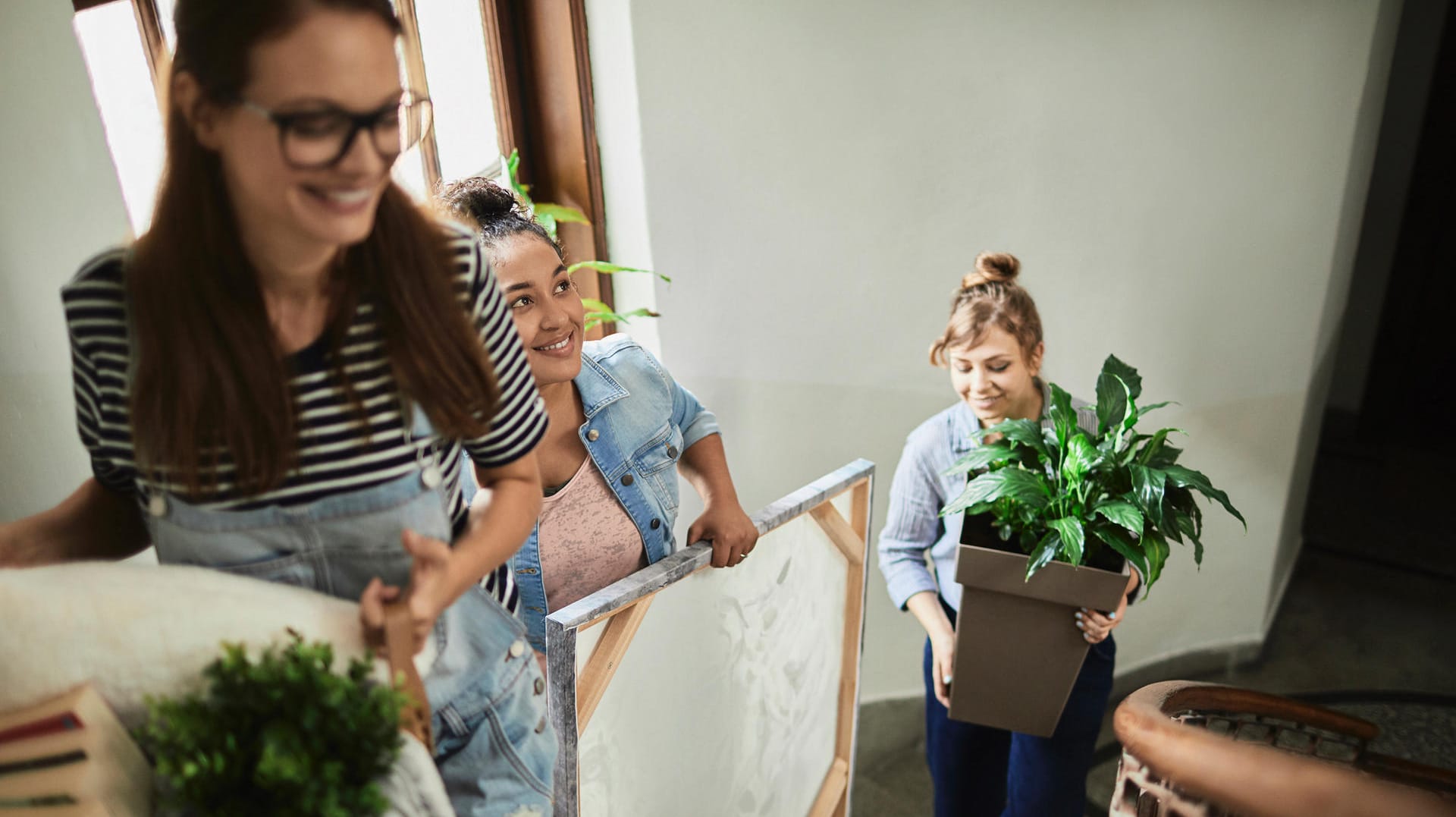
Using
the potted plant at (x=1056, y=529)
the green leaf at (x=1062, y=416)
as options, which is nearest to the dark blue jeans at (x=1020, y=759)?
the potted plant at (x=1056, y=529)

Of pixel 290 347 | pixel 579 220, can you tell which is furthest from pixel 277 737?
pixel 579 220

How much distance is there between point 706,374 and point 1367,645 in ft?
7.61

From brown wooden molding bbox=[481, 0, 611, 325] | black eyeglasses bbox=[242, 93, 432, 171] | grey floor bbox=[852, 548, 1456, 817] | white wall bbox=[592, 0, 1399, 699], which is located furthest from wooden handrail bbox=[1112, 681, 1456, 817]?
grey floor bbox=[852, 548, 1456, 817]

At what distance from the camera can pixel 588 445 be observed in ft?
3.67

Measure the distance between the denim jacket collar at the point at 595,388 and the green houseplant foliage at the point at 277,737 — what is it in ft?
1.87

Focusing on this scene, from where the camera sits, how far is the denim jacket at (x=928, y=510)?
1.60 metres

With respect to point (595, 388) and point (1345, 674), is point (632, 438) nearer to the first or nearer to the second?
point (595, 388)

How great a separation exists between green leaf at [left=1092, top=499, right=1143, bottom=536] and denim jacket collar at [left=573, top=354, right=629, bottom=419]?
2.30 feet

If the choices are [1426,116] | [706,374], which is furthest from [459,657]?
[1426,116]

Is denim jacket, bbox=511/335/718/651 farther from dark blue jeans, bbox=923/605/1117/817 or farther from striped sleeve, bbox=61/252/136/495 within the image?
dark blue jeans, bbox=923/605/1117/817

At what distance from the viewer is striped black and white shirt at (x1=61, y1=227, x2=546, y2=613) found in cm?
56

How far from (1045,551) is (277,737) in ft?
3.39

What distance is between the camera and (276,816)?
54cm

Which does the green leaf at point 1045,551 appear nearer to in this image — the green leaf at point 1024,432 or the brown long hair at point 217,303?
the green leaf at point 1024,432
